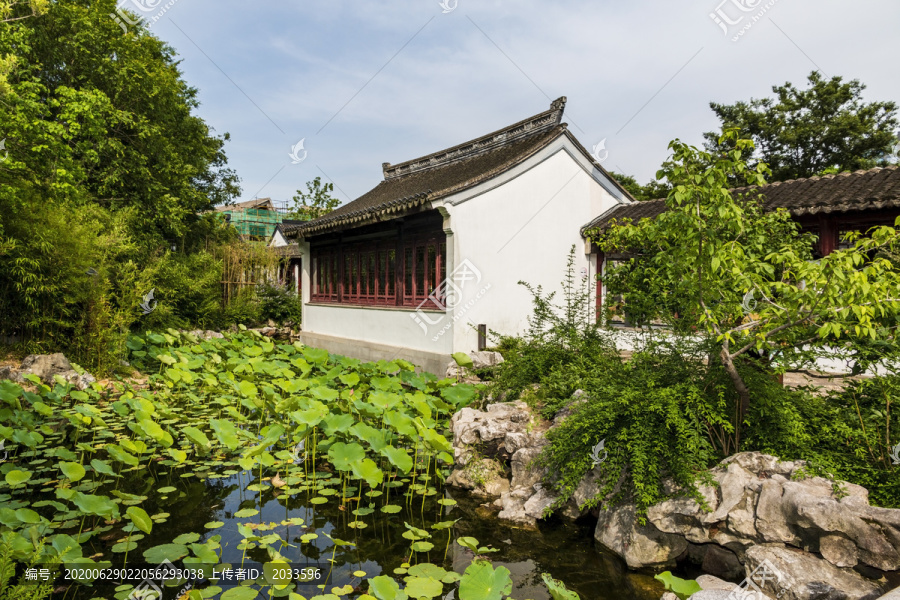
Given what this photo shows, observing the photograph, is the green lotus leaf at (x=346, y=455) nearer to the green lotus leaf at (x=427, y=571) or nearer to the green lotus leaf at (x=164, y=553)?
the green lotus leaf at (x=427, y=571)

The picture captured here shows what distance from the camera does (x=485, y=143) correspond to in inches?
421

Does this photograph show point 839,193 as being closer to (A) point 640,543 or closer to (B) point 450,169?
(A) point 640,543

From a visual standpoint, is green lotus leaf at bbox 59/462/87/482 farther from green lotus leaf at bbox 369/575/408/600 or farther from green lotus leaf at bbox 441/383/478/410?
green lotus leaf at bbox 441/383/478/410

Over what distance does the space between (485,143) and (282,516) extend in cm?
877

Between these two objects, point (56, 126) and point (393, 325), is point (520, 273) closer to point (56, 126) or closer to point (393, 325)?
point (393, 325)

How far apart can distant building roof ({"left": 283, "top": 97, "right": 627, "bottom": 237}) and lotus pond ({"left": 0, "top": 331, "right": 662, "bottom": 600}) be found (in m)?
Result: 3.38

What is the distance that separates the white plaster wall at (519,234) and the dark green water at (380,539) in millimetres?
3944

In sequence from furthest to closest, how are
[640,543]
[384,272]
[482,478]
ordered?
1. [384,272]
2. [482,478]
3. [640,543]

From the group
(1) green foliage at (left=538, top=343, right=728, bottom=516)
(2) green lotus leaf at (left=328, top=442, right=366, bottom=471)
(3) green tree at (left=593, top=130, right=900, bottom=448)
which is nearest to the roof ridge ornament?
(3) green tree at (left=593, top=130, right=900, bottom=448)

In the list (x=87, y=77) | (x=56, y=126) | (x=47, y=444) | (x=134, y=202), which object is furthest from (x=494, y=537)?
(x=87, y=77)

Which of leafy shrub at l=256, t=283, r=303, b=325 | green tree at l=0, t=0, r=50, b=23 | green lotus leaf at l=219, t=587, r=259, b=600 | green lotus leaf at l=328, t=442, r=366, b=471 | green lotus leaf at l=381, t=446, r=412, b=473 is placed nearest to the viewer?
green lotus leaf at l=219, t=587, r=259, b=600

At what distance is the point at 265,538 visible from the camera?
10.3ft

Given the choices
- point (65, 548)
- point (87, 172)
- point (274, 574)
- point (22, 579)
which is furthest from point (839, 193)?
point (87, 172)

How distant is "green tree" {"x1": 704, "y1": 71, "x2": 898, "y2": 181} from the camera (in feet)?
58.5
